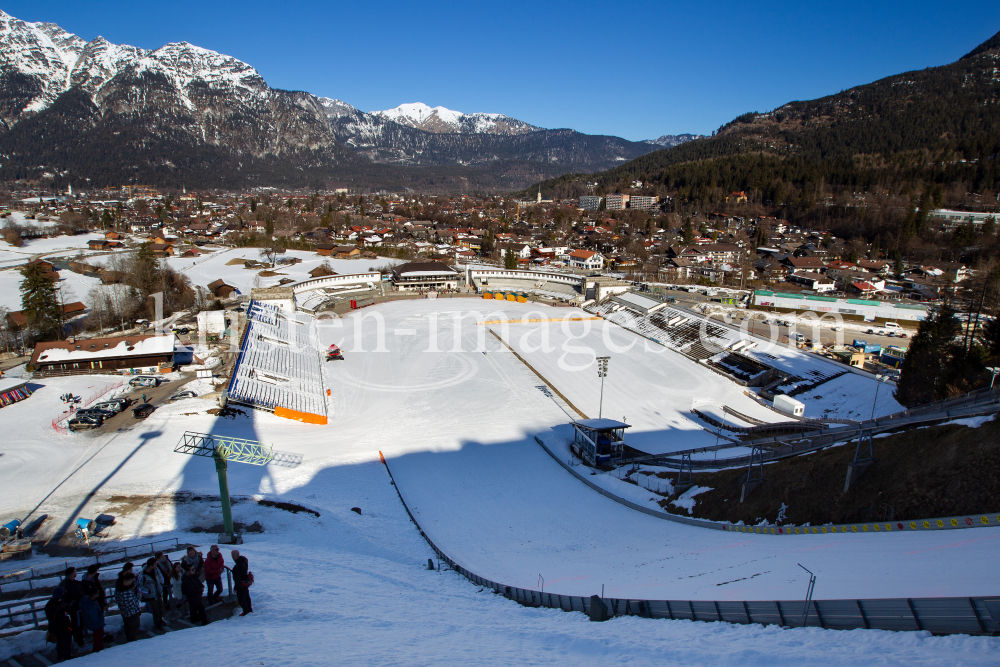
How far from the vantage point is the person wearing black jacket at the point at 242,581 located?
17.8 ft

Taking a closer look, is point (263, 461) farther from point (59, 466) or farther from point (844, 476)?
point (844, 476)

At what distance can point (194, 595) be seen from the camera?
17.1 feet

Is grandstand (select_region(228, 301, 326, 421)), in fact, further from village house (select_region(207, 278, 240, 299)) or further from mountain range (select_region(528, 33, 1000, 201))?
mountain range (select_region(528, 33, 1000, 201))

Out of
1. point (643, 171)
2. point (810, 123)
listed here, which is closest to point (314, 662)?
point (643, 171)

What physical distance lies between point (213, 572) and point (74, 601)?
1208 millimetres

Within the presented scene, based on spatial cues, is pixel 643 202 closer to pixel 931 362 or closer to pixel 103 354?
pixel 931 362

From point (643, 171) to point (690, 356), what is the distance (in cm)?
11487

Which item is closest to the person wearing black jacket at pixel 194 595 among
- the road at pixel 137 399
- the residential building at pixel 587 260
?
the road at pixel 137 399

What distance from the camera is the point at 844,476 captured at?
8.29 metres

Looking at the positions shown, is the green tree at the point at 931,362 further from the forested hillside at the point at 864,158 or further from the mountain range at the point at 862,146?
the mountain range at the point at 862,146

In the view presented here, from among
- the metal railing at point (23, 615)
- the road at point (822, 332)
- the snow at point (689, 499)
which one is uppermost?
the metal railing at point (23, 615)

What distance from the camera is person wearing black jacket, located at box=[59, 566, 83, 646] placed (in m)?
4.53

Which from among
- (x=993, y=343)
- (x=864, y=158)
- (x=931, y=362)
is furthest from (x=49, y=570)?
(x=864, y=158)

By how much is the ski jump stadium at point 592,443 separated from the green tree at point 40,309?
10278mm
